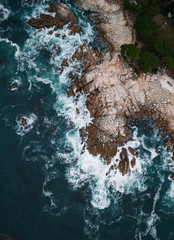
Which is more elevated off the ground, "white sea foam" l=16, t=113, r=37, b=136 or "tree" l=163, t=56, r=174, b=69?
"tree" l=163, t=56, r=174, b=69

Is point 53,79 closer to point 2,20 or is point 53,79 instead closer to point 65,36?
point 65,36

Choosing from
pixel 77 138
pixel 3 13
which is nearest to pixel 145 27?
pixel 77 138

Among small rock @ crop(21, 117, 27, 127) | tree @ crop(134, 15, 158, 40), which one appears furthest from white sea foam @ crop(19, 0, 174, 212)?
tree @ crop(134, 15, 158, 40)

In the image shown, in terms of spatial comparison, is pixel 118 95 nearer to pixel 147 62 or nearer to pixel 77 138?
pixel 147 62

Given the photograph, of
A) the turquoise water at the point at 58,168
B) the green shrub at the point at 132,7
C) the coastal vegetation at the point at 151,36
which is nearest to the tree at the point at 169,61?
the coastal vegetation at the point at 151,36

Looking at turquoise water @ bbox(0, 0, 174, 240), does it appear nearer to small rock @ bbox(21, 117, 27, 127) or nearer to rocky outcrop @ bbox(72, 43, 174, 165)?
small rock @ bbox(21, 117, 27, 127)

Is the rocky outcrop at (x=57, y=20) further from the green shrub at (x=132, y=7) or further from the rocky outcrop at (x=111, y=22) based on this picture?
the green shrub at (x=132, y=7)

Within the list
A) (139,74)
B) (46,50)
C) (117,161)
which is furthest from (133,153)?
(46,50)
